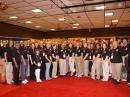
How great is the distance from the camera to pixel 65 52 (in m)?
7.38

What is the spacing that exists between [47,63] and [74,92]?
2077 millimetres

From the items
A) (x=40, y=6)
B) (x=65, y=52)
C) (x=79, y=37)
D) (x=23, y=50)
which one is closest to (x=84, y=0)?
(x=40, y=6)

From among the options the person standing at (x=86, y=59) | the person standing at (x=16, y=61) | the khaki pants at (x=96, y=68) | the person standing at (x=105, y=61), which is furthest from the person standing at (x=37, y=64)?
the person standing at (x=105, y=61)

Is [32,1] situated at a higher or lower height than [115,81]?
higher

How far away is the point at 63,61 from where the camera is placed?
→ 7289 millimetres

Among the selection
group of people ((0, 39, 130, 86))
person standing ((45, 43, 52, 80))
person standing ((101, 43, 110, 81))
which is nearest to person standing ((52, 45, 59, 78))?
group of people ((0, 39, 130, 86))

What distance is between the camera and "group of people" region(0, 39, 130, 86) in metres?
5.74

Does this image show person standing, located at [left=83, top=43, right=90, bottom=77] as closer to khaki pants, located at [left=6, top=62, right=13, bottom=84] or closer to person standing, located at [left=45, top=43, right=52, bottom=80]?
person standing, located at [left=45, top=43, right=52, bottom=80]

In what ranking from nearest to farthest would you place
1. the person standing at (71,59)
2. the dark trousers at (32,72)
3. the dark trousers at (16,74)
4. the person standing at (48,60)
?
the dark trousers at (16,74) < the dark trousers at (32,72) < the person standing at (48,60) < the person standing at (71,59)

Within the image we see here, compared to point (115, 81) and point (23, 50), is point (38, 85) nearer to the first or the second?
point (23, 50)

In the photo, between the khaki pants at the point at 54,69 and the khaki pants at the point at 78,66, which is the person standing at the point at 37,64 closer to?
the khaki pants at the point at 54,69

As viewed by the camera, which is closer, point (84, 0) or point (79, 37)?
point (84, 0)

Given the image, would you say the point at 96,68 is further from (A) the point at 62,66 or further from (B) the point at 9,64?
(B) the point at 9,64

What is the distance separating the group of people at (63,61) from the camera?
5742 mm
